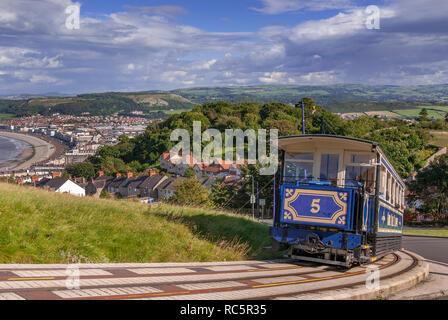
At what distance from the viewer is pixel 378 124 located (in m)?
119

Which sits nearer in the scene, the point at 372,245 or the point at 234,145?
the point at 372,245

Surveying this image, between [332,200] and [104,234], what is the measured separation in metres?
6.46

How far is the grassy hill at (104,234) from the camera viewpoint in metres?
10.8

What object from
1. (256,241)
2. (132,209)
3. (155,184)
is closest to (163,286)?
(132,209)

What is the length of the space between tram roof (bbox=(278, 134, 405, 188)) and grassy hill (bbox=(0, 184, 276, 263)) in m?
3.63

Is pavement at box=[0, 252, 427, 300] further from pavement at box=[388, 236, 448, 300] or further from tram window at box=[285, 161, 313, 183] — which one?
tram window at box=[285, 161, 313, 183]

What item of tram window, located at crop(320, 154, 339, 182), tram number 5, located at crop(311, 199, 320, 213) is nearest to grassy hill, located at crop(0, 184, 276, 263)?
tram number 5, located at crop(311, 199, 320, 213)

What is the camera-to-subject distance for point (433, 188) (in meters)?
48.2

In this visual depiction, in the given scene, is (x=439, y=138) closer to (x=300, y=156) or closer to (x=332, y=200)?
(x=300, y=156)

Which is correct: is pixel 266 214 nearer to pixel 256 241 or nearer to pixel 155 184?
pixel 256 241

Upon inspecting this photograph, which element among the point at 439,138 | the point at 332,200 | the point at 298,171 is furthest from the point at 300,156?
the point at 439,138

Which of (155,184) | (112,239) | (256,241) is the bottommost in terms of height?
(155,184)

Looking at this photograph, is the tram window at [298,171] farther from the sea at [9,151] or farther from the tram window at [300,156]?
the sea at [9,151]
